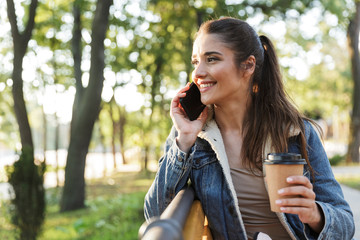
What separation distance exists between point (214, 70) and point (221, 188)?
65cm

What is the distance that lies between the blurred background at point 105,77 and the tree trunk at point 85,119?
0.08 feet

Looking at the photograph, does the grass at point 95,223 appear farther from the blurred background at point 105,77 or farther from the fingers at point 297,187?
the fingers at point 297,187

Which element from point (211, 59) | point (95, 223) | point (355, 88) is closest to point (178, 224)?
point (211, 59)

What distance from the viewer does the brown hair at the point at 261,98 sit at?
2.15 meters

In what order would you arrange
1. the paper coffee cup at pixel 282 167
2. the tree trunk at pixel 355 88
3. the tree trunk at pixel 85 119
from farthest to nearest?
the tree trunk at pixel 355 88
the tree trunk at pixel 85 119
the paper coffee cup at pixel 282 167

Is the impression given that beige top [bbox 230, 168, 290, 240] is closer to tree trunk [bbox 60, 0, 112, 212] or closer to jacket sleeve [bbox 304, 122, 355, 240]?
jacket sleeve [bbox 304, 122, 355, 240]

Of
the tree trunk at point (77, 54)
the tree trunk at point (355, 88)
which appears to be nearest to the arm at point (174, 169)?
the tree trunk at point (77, 54)

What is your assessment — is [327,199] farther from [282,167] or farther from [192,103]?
[192,103]

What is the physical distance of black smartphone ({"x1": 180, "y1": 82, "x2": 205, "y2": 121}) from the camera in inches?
89.9

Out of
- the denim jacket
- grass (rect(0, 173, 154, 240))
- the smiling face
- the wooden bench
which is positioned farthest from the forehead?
grass (rect(0, 173, 154, 240))

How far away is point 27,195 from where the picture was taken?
631 centimetres

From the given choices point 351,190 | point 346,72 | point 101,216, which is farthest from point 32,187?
point 346,72

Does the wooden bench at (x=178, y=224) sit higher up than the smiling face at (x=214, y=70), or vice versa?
the smiling face at (x=214, y=70)

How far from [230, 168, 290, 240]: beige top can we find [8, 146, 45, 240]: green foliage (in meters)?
4.92
